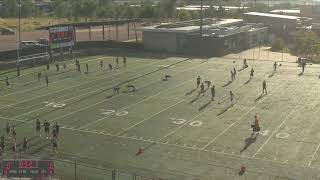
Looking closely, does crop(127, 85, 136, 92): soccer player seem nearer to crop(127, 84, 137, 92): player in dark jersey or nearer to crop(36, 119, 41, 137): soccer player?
crop(127, 84, 137, 92): player in dark jersey

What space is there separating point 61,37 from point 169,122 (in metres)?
29.9

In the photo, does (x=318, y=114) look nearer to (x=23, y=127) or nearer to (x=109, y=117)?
(x=109, y=117)

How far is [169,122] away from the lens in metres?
31.5

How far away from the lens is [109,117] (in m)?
32.7

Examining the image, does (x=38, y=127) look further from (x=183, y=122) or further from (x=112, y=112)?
Result: (x=183, y=122)

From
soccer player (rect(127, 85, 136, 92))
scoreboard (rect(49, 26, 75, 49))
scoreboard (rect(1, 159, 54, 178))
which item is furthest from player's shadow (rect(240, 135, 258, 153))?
scoreboard (rect(49, 26, 75, 49))

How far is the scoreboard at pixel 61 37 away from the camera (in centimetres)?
5675

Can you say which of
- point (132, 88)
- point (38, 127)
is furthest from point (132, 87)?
point (38, 127)

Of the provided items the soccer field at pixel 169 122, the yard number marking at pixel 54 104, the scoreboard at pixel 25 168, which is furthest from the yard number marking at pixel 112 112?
the scoreboard at pixel 25 168

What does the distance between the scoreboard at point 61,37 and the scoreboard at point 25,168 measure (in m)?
38.5

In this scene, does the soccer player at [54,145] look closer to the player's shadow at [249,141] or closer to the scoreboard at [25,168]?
the scoreboard at [25,168]

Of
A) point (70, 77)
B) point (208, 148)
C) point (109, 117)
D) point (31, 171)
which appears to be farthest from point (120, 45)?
point (31, 171)

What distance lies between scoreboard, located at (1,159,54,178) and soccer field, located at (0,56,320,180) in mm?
3295

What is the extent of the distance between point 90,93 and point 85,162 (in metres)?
16.5
